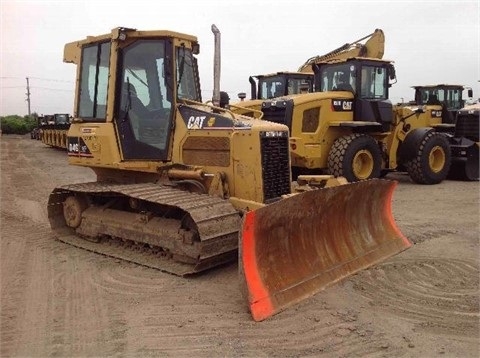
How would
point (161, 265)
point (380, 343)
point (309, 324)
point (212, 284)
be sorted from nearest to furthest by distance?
point (380, 343), point (309, 324), point (212, 284), point (161, 265)

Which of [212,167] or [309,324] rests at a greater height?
[212,167]

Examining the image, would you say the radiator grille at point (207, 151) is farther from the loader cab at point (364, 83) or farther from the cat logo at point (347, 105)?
the cat logo at point (347, 105)

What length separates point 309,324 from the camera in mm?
4105

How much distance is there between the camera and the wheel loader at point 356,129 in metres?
11.0

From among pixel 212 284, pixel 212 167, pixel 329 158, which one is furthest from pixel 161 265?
pixel 329 158

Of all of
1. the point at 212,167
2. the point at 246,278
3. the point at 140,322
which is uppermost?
the point at 212,167

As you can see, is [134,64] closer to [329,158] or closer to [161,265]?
[161,265]

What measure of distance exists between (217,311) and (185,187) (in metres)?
2.23

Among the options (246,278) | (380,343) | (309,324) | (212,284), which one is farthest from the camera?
(212,284)

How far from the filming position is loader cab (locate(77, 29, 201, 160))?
248 inches

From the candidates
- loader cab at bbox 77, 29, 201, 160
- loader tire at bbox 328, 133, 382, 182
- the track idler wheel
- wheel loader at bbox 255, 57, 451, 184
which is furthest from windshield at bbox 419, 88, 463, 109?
the track idler wheel

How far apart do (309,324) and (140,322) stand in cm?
140

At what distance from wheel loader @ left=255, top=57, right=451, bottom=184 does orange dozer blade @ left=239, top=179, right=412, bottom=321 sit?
452 cm

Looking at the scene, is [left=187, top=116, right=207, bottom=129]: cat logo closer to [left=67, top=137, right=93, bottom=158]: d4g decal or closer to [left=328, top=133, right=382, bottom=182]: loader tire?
[left=67, top=137, right=93, bottom=158]: d4g decal
